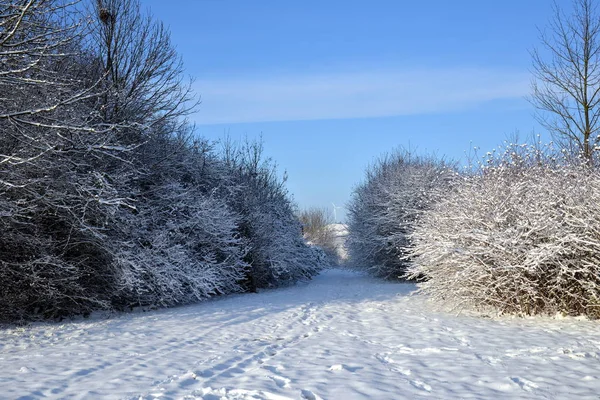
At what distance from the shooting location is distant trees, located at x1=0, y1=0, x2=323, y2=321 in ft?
29.5

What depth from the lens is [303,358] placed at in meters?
6.76

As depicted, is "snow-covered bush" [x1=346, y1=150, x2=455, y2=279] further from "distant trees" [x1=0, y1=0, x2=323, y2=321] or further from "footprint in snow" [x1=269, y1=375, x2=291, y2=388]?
"footprint in snow" [x1=269, y1=375, x2=291, y2=388]

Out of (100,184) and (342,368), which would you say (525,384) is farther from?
(100,184)

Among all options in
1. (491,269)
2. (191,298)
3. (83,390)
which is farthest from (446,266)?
(83,390)

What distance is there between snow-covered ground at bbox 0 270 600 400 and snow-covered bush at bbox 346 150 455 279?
1251 centimetres

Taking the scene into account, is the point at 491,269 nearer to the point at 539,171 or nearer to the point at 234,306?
the point at 539,171

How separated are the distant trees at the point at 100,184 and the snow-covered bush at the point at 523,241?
708cm

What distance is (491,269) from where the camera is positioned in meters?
10.6

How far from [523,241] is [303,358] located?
5.88 metres

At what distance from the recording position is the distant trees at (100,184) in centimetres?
898

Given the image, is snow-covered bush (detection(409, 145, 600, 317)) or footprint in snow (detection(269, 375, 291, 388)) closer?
footprint in snow (detection(269, 375, 291, 388))

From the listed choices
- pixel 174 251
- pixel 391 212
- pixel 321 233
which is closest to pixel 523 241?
pixel 174 251

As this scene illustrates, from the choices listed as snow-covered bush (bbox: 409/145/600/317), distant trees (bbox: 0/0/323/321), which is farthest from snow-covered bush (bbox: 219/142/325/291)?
snow-covered bush (bbox: 409/145/600/317)

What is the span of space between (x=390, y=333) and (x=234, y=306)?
19.3 feet
